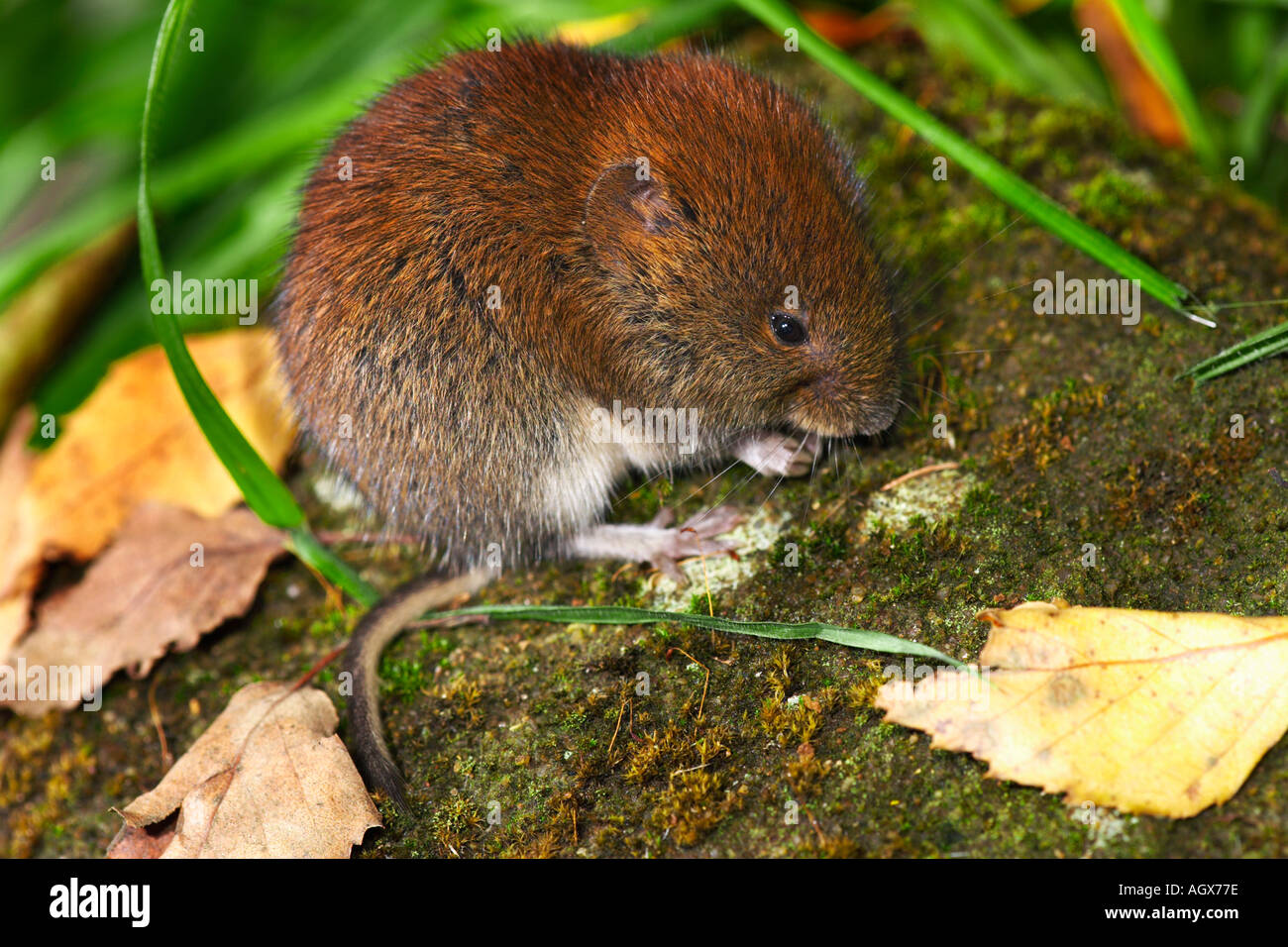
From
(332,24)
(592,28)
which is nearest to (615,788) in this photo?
(592,28)

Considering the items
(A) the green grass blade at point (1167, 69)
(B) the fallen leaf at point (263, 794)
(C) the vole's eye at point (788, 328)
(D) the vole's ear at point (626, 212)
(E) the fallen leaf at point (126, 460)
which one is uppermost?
(A) the green grass blade at point (1167, 69)

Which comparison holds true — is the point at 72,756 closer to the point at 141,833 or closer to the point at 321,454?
the point at 141,833

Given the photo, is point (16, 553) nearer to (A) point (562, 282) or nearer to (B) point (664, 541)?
(A) point (562, 282)

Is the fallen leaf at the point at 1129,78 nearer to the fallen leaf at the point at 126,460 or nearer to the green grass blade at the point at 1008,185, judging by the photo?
the green grass blade at the point at 1008,185

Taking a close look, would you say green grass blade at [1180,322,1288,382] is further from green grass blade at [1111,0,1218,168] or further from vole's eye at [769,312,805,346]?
green grass blade at [1111,0,1218,168]

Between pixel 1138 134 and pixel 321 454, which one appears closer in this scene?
pixel 321 454

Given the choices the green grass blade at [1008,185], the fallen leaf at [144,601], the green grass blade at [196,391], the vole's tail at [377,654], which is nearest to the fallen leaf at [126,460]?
the fallen leaf at [144,601]
